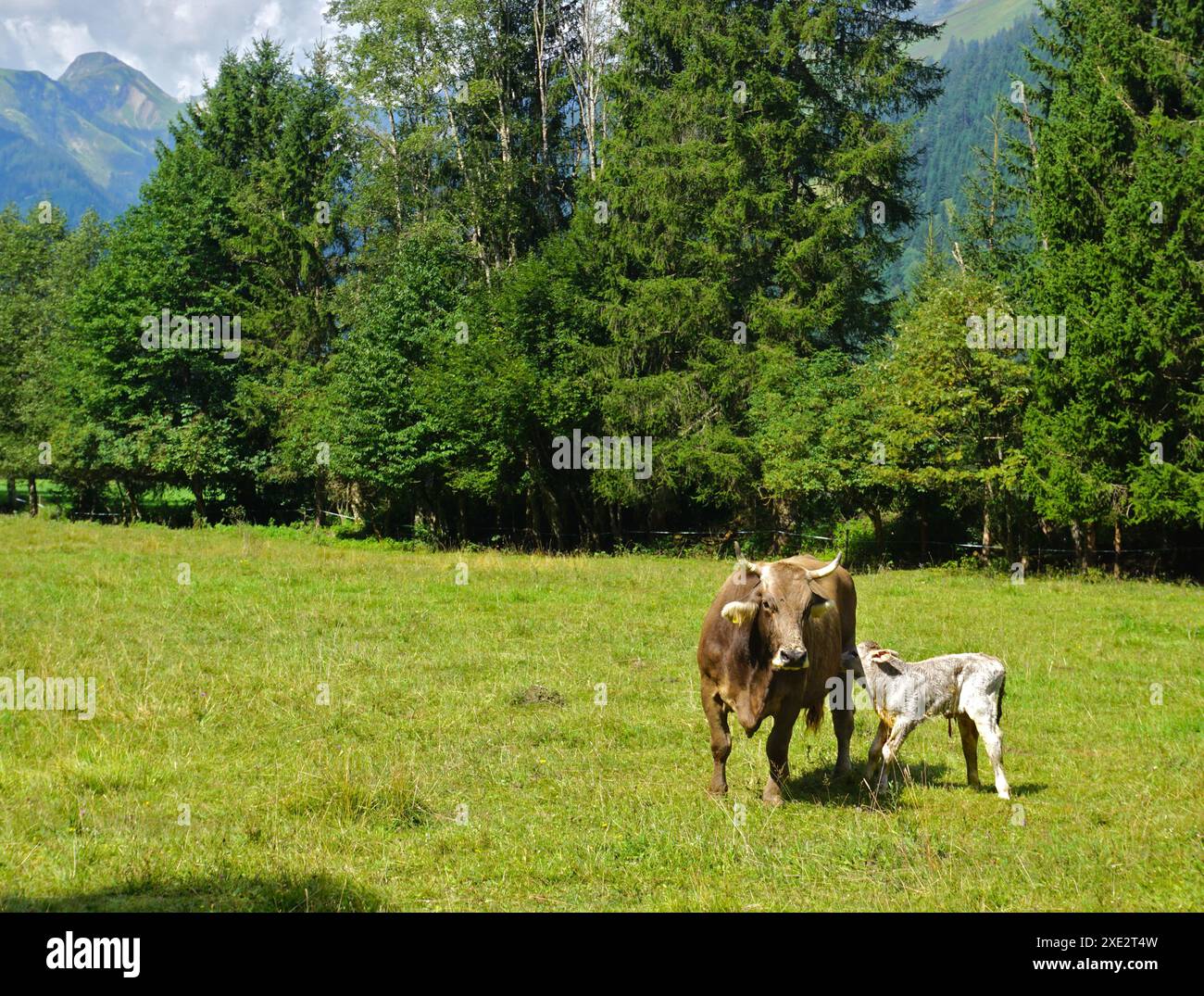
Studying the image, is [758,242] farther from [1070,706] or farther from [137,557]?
[1070,706]

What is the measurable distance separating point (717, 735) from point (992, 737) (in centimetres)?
248

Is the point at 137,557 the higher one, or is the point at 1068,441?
the point at 1068,441

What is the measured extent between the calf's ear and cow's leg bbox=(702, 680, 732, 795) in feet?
2.83

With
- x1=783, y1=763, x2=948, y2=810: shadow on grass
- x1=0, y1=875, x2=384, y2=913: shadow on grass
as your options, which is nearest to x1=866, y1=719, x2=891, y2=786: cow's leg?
x1=783, y1=763, x2=948, y2=810: shadow on grass

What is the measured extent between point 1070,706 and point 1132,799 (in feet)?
11.9

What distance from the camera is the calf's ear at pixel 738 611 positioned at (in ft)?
28.7

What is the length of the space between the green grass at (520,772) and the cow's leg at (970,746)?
354 millimetres

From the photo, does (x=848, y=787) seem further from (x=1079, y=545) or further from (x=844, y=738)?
(x=1079, y=545)

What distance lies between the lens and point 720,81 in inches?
1400

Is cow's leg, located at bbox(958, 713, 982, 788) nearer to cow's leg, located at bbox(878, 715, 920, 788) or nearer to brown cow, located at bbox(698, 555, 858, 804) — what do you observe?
cow's leg, located at bbox(878, 715, 920, 788)

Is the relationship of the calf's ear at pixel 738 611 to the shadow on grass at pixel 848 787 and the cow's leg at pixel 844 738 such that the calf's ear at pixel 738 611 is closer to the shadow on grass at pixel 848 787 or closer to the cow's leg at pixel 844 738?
the shadow on grass at pixel 848 787

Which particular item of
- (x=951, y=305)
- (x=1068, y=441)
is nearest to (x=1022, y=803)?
(x=1068, y=441)

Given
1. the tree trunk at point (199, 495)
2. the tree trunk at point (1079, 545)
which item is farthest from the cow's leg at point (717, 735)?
the tree trunk at point (199, 495)

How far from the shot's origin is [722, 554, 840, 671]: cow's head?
852 centimetres
